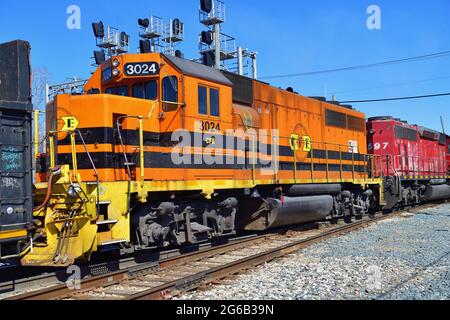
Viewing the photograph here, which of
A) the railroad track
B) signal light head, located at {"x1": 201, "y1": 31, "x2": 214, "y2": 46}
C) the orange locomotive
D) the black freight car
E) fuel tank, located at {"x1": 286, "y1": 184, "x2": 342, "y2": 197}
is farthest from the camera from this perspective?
signal light head, located at {"x1": 201, "y1": 31, "x2": 214, "y2": 46}

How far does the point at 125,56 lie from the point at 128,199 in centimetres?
300

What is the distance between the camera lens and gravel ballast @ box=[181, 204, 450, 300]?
6605mm

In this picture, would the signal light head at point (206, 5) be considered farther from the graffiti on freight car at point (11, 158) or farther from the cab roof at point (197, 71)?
the graffiti on freight car at point (11, 158)

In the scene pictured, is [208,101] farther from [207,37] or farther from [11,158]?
[207,37]

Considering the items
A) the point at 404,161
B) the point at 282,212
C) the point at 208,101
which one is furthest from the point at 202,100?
the point at 404,161

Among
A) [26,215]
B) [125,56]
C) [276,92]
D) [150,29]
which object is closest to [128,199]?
[26,215]

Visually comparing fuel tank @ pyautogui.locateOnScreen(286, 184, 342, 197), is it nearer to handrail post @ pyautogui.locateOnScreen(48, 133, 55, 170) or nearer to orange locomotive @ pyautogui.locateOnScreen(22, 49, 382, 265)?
orange locomotive @ pyautogui.locateOnScreen(22, 49, 382, 265)

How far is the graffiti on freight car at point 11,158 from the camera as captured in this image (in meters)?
Result: 5.89

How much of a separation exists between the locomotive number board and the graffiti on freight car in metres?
3.49

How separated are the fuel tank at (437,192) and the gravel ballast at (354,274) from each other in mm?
13100

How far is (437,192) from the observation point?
82.5 ft

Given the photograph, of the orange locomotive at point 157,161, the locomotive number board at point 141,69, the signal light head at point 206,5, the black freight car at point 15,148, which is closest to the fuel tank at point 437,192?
the orange locomotive at point 157,161

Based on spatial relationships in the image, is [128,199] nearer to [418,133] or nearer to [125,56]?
[125,56]

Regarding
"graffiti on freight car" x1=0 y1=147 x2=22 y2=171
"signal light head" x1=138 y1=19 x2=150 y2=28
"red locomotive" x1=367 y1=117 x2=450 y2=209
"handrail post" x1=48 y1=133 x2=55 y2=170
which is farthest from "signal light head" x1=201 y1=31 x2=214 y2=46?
"graffiti on freight car" x1=0 y1=147 x2=22 y2=171
